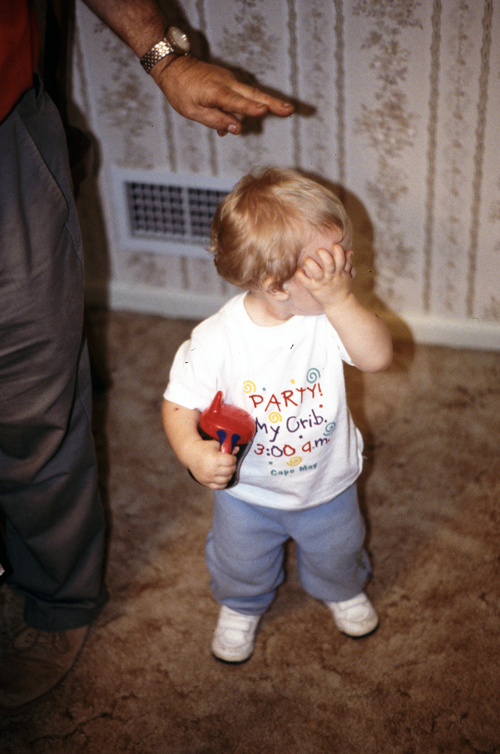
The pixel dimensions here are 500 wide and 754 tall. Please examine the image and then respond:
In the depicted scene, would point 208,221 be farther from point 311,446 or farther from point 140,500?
point 311,446

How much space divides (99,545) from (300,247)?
0.62 metres

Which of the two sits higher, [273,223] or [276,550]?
[273,223]

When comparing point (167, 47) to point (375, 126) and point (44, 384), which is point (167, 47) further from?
point (375, 126)

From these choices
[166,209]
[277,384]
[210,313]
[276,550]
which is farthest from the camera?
[210,313]

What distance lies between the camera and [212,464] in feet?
2.98

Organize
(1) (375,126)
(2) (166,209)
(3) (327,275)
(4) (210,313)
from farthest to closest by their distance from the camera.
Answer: (4) (210,313), (2) (166,209), (1) (375,126), (3) (327,275)

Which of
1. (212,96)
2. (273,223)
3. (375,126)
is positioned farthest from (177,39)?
(375,126)

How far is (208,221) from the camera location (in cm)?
189

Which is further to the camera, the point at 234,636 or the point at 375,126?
the point at 375,126

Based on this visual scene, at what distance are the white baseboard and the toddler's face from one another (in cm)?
103

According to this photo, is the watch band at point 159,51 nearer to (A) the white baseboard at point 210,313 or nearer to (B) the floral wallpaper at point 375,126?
(B) the floral wallpaper at point 375,126

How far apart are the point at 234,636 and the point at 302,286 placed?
63 cm

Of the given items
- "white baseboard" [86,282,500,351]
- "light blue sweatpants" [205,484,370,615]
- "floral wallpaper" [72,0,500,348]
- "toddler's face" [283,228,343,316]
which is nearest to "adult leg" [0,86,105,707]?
"light blue sweatpants" [205,484,370,615]

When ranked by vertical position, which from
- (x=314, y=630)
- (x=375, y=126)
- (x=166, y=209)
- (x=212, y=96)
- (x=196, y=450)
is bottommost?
(x=314, y=630)
